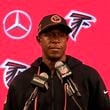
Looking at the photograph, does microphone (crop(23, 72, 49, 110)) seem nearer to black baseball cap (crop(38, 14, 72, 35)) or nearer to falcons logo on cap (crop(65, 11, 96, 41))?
black baseball cap (crop(38, 14, 72, 35))

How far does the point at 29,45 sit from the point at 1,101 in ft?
0.91

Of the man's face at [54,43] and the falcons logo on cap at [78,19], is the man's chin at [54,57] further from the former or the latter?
the falcons logo on cap at [78,19]

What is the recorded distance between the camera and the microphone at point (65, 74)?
897 mm

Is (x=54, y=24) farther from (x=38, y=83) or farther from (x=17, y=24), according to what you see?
(x=17, y=24)

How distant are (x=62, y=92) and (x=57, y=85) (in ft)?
0.09

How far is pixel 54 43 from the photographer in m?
0.96

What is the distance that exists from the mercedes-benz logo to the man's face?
0.59 metres

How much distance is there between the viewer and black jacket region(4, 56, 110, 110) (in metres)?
0.98

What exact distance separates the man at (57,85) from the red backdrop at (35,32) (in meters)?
0.50

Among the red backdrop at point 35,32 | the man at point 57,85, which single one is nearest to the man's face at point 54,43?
the man at point 57,85

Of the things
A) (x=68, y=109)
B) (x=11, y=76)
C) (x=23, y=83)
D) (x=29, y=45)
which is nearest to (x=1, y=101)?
(x=11, y=76)

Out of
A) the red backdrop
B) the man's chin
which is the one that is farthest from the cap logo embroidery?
the red backdrop

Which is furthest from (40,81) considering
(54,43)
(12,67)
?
(12,67)

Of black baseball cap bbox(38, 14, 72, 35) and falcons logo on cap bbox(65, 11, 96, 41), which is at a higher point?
falcons logo on cap bbox(65, 11, 96, 41)
